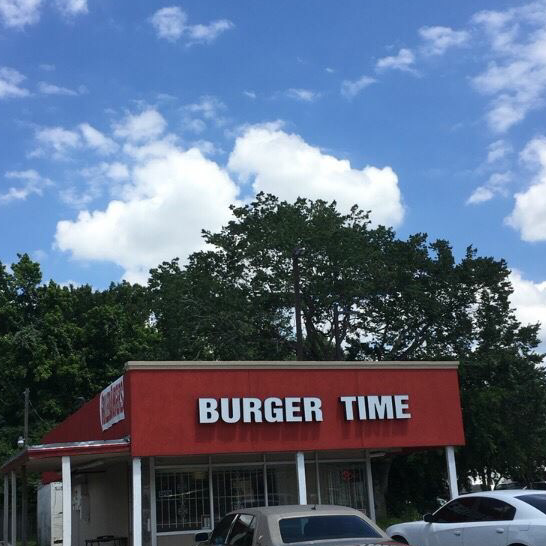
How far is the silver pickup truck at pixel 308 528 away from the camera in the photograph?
8773 millimetres

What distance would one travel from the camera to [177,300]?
39844mm

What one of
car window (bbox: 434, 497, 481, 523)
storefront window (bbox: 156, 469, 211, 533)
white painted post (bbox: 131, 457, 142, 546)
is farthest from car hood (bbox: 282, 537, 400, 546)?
storefront window (bbox: 156, 469, 211, 533)

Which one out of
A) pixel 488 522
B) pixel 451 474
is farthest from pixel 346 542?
pixel 451 474

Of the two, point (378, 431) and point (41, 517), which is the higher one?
point (378, 431)

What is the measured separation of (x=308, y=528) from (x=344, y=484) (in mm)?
13856

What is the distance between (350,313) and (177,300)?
350 inches

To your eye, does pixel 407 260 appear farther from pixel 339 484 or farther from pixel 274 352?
pixel 339 484

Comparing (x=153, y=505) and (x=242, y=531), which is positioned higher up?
(x=242, y=531)

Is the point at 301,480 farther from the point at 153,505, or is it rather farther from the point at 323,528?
the point at 323,528

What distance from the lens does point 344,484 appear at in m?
22.5

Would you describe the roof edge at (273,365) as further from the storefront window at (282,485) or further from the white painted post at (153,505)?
the storefront window at (282,485)

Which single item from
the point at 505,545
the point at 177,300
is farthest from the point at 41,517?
the point at 505,545

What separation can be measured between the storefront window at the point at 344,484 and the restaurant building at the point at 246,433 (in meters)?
0.03

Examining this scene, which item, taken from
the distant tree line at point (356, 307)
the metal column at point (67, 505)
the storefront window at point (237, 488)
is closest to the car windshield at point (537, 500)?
the metal column at point (67, 505)
